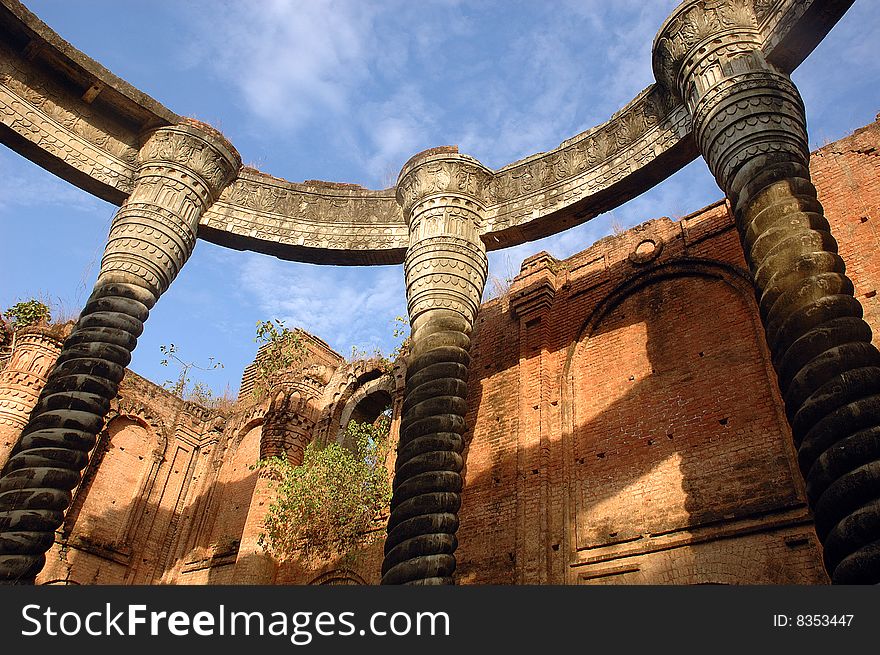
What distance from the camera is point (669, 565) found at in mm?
7934

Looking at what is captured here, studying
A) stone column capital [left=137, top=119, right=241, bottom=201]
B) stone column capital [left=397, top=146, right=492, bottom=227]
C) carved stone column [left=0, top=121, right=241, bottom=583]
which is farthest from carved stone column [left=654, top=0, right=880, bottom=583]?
carved stone column [left=0, top=121, right=241, bottom=583]

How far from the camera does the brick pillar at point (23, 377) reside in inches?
558

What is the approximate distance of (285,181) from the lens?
10.4 m

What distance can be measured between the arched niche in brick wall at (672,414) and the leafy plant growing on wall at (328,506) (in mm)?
3427

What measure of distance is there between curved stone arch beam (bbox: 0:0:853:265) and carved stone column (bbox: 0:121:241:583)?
0.44 metres

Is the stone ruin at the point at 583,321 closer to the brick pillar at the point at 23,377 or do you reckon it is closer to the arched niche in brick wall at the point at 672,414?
the arched niche in brick wall at the point at 672,414

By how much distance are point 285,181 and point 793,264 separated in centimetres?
747

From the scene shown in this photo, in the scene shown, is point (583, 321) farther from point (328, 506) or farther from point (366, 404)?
point (366, 404)

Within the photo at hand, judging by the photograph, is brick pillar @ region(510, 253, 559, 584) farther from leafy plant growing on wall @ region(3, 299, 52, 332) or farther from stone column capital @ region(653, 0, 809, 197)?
leafy plant growing on wall @ region(3, 299, 52, 332)

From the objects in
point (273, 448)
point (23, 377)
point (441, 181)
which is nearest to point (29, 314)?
point (23, 377)

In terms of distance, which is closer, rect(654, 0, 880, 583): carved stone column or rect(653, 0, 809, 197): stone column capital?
rect(654, 0, 880, 583): carved stone column

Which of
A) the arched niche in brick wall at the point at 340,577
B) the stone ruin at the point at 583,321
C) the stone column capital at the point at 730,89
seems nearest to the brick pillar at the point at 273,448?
the stone ruin at the point at 583,321

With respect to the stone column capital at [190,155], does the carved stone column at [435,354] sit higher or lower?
lower

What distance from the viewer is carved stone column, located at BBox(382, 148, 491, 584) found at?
626cm
